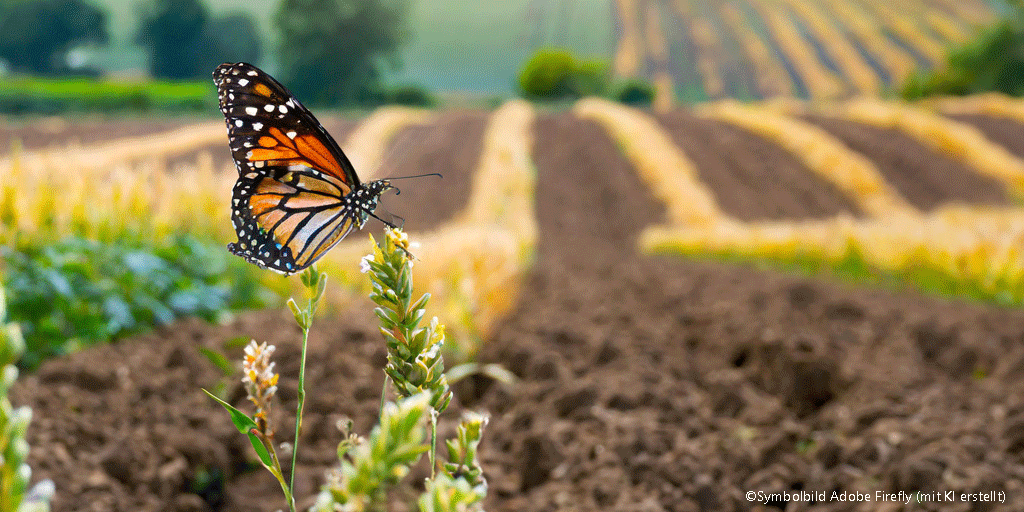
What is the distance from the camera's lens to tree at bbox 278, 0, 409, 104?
2333cm

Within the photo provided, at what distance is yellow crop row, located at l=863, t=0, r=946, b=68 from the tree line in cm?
2762

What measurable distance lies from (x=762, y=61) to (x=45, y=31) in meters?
34.4

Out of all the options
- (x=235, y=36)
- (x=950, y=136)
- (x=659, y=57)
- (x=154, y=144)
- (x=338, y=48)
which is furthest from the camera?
(x=659, y=57)

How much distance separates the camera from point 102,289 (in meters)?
3.03

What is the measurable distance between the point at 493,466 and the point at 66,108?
26783mm

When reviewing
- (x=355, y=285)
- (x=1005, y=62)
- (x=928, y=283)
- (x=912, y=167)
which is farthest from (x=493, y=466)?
(x=1005, y=62)

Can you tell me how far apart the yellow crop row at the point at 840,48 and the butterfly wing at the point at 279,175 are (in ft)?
123

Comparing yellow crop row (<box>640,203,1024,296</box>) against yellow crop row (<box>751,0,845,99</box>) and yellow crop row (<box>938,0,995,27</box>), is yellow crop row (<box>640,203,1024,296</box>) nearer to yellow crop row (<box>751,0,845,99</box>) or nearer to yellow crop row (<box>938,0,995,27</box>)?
yellow crop row (<box>751,0,845,99</box>)

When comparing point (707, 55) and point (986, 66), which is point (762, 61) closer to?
point (707, 55)

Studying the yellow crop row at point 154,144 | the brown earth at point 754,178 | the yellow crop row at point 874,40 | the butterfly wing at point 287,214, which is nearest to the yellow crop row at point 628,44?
the yellow crop row at point 874,40

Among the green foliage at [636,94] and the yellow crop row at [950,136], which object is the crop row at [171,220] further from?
the green foliage at [636,94]

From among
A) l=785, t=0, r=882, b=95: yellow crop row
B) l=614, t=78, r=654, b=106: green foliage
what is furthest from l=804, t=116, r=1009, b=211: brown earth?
l=785, t=0, r=882, b=95: yellow crop row

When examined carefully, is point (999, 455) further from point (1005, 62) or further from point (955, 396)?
point (1005, 62)

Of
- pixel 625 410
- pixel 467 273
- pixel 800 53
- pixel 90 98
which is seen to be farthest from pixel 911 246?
pixel 800 53
